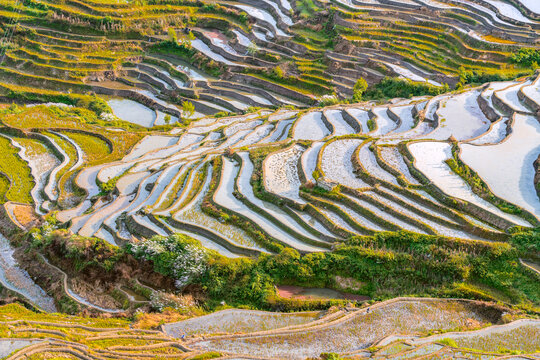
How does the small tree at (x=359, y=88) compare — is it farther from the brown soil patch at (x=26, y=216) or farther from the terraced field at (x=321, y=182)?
the brown soil patch at (x=26, y=216)

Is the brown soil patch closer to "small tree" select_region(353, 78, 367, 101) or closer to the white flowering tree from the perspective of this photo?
the white flowering tree

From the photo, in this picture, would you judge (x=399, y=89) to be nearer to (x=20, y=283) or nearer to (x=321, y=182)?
(x=321, y=182)

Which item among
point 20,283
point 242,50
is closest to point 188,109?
point 242,50

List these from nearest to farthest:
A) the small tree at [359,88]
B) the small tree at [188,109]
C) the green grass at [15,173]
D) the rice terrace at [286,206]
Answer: the rice terrace at [286,206] → the green grass at [15,173] → the small tree at [188,109] → the small tree at [359,88]

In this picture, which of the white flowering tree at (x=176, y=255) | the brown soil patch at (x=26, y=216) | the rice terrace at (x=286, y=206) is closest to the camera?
the rice terrace at (x=286, y=206)

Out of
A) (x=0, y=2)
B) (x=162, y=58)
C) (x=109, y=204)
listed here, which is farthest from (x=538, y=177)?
(x=0, y=2)

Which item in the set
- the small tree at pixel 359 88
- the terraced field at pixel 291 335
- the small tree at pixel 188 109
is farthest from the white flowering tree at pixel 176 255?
the small tree at pixel 359 88

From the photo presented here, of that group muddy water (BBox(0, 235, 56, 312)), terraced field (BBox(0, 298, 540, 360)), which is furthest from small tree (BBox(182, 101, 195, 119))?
terraced field (BBox(0, 298, 540, 360))
